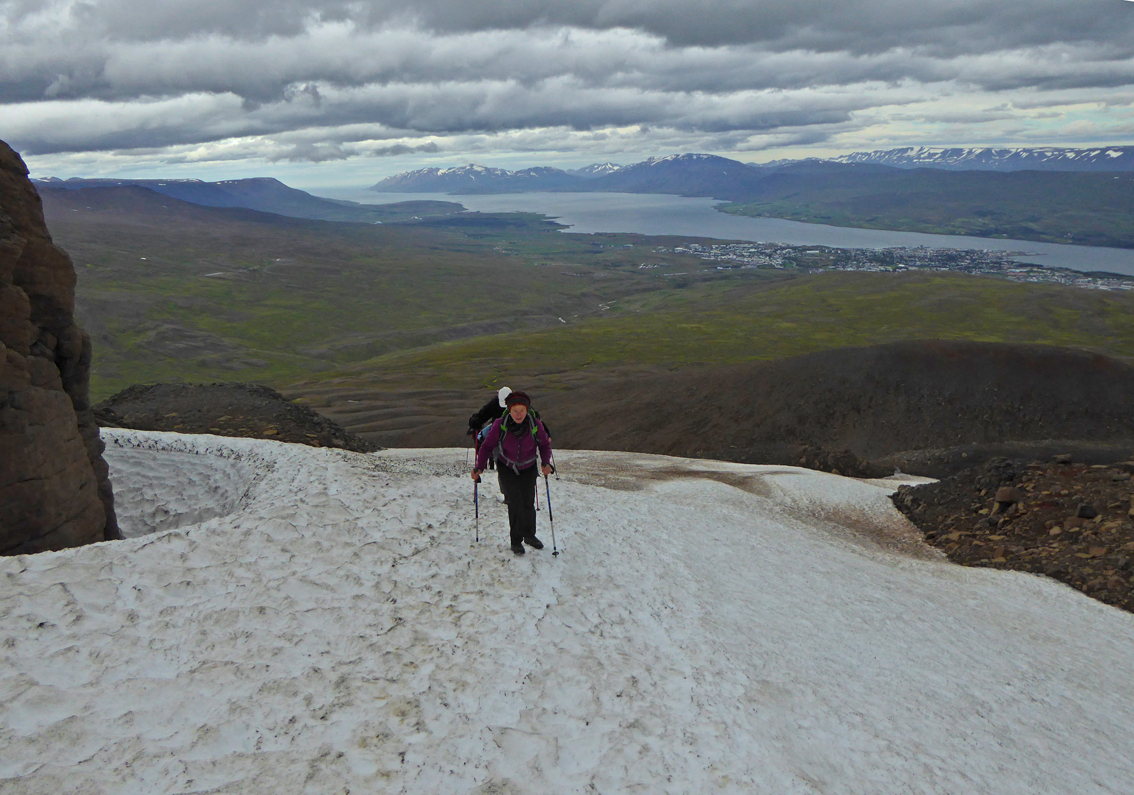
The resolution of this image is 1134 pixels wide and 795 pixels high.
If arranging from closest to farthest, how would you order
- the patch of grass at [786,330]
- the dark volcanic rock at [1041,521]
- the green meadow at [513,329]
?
the dark volcanic rock at [1041,521], the patch of grass at [786,330], the green meadow at [513,329]

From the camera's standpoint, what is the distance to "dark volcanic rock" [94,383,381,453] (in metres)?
27.5

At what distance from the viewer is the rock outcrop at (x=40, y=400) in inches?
511

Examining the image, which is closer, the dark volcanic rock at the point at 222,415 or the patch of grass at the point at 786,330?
the dark volcanic rock at the point at 222,415

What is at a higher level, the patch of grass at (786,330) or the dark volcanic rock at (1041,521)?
the dark volcanic rock at (1041,521)

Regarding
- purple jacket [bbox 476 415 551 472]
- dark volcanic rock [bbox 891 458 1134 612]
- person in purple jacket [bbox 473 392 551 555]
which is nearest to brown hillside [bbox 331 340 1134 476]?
dark volcanic rock [bbox 891 458 1134 612]

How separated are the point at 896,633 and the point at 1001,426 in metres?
47.0

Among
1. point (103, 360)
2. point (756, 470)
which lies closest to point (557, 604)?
point (756, 470)

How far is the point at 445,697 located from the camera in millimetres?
8852

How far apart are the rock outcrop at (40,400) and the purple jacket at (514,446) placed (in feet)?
28.4

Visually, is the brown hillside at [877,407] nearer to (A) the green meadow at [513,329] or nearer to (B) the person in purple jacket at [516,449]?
(B) the person in purple jacket at [516,449]

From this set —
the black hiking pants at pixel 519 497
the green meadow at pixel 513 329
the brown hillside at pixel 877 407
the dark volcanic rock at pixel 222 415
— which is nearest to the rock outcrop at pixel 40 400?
the black hiking pants at pixel 519 497

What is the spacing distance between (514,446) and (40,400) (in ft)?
32.3

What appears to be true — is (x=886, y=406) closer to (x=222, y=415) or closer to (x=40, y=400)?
(x=222, y=415)

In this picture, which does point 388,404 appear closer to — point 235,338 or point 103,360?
point 103,360
